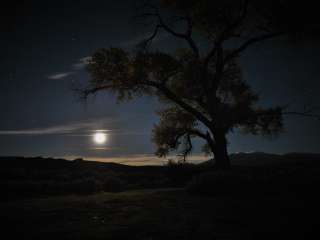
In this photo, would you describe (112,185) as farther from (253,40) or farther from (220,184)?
(253,40)

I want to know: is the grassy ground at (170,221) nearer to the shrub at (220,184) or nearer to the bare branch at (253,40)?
the shrub at (220,184)

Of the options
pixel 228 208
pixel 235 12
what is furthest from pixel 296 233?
pixel 235 12

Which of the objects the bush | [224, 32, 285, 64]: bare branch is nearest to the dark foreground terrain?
the bush

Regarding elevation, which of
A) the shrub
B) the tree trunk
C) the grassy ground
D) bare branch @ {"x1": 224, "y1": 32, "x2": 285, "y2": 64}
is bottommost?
the grassy ground

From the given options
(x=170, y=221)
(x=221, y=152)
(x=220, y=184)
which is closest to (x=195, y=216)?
(x=170, y=221)

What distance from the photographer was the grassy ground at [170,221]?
15.0 ft

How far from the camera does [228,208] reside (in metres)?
7.21

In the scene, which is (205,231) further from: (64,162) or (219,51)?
(64,162)

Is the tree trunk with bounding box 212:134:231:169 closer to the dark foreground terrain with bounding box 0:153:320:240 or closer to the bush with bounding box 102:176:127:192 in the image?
the dark foreground terrain with bounding box 0:153:320:240

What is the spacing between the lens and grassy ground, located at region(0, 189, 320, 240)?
15.0 ft

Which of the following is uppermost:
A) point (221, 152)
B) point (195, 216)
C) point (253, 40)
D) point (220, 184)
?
point (253, 40)

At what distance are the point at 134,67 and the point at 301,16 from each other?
993cm

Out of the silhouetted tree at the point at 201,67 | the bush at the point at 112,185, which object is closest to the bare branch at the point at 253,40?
the silhouetted tree at the point at 201,67

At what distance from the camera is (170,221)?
561 centimetres
